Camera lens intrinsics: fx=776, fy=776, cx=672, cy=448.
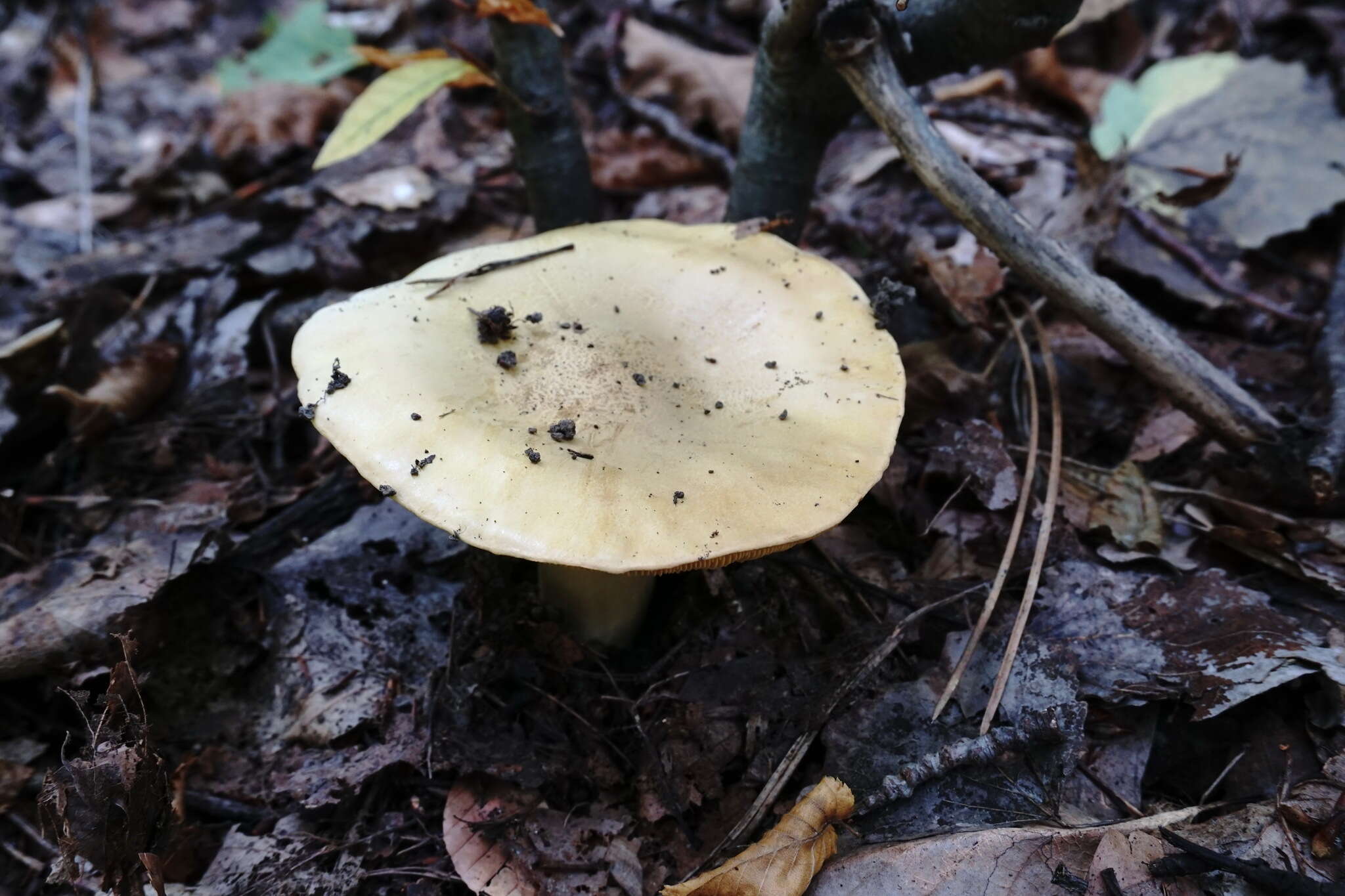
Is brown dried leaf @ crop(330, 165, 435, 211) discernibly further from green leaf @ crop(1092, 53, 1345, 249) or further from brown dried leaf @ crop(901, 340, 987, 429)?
green leaf @ crop(1092, 53, 1345, 249)

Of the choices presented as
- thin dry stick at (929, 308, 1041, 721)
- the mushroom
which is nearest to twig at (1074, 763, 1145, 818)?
thin dry stick at (929, 308, 1041, 721)

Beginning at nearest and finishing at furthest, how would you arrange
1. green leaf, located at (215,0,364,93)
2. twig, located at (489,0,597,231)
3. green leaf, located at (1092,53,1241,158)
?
twig, located at (489,0,597,231)
green leaf, located at (1092,53,1241,158)
green leaf, located at (215,0,364,93)

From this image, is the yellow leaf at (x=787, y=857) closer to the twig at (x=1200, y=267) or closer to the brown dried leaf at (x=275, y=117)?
the twig at (x=1200, y=267)

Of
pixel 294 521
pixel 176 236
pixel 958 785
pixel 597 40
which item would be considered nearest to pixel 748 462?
pixel 958 785

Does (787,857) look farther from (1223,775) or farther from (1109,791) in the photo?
(1223,775)

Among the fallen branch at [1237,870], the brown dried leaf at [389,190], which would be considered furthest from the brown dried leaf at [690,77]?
the fallen branch at [1237,870]

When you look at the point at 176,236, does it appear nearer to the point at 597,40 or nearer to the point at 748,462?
the point at 597,40
